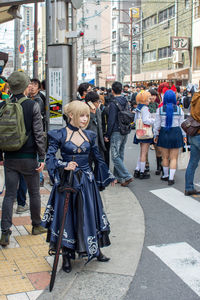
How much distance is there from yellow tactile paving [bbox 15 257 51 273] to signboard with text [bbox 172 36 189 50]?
101ft

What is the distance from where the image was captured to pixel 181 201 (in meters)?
6.76

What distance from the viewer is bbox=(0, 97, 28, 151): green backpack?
4449mm

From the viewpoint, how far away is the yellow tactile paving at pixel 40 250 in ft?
14.6

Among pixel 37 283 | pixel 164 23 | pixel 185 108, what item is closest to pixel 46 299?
pixel 37 283

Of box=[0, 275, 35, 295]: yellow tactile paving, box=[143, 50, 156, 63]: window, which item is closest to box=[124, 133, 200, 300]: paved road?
box=[0, 275, 35, 295]: yellow tactile paving

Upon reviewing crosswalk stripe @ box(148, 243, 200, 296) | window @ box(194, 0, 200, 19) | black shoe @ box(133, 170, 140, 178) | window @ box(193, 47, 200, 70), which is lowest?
crosswalk stripe @ box(148, 243, 200, 296)

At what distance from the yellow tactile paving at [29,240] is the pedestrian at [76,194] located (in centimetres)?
78

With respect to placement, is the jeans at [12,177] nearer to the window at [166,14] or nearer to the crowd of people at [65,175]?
the crowd of people at [65,175]

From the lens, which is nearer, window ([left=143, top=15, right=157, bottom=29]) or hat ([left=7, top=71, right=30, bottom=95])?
hat ([left=7, top=71, right=30, bottom=95])

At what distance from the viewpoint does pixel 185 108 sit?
18.4 metres

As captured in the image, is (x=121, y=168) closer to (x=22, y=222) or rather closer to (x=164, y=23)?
(x=22, y=222)

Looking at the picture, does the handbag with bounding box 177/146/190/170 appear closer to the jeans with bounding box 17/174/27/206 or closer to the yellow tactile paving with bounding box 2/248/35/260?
the jeans with bounding box 17/174/27/206

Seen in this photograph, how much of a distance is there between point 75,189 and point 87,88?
161 inches

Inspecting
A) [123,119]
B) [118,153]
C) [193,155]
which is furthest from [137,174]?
[193,155]
